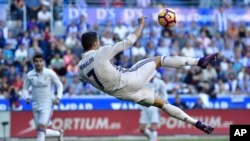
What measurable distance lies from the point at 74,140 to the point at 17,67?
16.2 feet

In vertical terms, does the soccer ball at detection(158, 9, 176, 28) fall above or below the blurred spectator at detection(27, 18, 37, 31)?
above

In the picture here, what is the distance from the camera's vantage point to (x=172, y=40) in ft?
110

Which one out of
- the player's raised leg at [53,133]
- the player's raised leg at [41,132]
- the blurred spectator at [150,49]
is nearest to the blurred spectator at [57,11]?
the blurred spectator at [150,49]

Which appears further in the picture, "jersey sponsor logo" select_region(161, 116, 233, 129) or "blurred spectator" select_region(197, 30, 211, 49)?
"blurred spectator" select_region(197, 30, 211, 49)

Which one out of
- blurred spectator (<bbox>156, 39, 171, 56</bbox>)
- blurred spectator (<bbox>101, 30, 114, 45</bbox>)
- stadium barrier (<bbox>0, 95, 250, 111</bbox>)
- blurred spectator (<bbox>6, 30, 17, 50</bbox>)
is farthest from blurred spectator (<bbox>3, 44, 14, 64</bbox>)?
blurred spectator (<bbox>156, 39, 171, 56</bbox>)

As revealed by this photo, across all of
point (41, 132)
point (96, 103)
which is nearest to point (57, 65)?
point (96, 103)

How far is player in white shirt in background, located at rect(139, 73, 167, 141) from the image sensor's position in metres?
24.0

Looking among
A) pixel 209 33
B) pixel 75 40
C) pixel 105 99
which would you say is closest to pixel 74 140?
pixel 105 99

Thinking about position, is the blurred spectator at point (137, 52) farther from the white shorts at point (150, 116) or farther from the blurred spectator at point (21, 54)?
the white shorts at point (150, 116)

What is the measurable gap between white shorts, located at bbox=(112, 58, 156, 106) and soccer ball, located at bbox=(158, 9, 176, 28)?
2.48ft

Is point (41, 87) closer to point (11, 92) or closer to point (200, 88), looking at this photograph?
point (11, 92)

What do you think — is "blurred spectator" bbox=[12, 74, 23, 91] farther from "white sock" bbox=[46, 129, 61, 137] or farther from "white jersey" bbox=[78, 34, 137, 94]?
"white jersey" bbox=[78, 34, 137, 94]

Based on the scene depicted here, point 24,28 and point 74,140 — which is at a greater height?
point 24,28

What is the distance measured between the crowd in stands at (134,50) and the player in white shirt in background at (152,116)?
5766 millimetres
